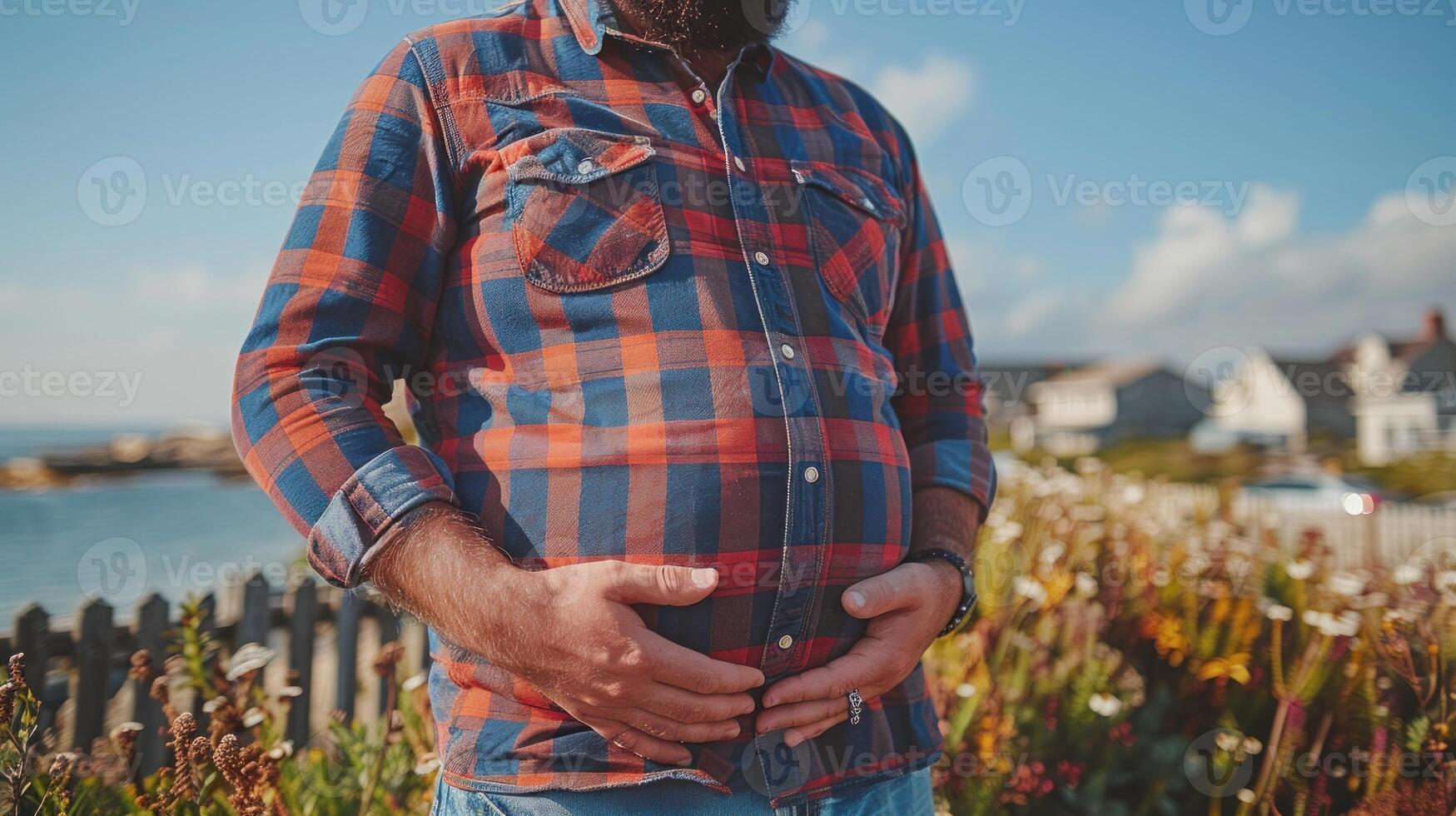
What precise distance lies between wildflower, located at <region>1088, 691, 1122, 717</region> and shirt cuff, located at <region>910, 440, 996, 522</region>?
5.20 ft

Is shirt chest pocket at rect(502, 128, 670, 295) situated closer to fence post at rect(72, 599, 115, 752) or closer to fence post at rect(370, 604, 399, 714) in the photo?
fence post at rect(72, 599, 115, 752)

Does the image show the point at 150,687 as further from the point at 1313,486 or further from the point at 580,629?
the point at 1313,486

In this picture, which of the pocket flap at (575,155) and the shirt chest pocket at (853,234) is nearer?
the pocket flap at (575,155)

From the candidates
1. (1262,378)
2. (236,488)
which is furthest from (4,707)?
(1262,378)

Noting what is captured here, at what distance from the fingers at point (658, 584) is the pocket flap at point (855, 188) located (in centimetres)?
77

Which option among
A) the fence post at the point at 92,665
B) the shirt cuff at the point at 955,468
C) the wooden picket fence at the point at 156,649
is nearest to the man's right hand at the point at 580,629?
the shirt cuff at the point at 955,468

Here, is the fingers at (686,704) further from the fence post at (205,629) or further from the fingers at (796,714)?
the fence post at (205,629)

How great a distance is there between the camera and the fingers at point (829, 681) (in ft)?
3.76

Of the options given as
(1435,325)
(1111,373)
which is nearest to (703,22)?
(1435,325)

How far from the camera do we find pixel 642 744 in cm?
107

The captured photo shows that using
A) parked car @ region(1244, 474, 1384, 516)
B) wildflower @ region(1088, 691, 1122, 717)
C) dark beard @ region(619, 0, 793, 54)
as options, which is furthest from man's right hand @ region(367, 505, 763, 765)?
parked car @ region(1244, 474, 1384, 516)

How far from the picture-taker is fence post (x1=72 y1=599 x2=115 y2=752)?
2.67m

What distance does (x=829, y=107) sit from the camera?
5.56 ft

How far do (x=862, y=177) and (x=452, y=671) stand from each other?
3.86 feet
